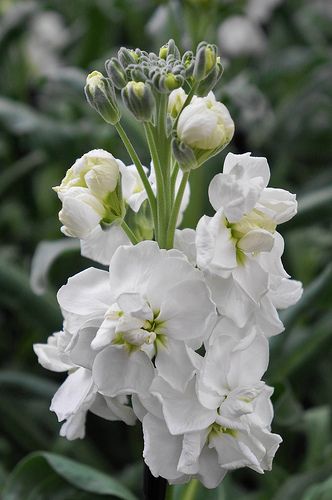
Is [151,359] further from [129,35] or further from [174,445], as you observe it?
[129,35]

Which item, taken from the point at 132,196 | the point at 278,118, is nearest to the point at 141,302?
the point at 132,196

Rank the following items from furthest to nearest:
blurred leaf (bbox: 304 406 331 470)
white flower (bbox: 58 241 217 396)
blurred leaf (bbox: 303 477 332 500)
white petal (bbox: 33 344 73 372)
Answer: blurred leaf (bbox: 304 406 331 470) → blurred leaf (bbox: 303 477 332 500) → white petal (bbox: 33 344 73 372) → white flower (bbox: 58 241 217 396)

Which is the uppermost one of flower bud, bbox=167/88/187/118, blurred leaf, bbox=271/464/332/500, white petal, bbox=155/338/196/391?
flower bud, bbox=167/88/187/118

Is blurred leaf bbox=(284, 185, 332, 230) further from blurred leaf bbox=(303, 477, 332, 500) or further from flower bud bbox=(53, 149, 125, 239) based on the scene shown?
flower bud bbox=(53, 149, 125, 239)

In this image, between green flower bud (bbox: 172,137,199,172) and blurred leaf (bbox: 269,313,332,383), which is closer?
green flower bud (bbox: 172,137,199,172)

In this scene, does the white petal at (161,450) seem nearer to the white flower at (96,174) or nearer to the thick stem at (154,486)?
the thick stem at (154,486)

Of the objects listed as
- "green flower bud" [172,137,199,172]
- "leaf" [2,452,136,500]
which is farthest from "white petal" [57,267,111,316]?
"leaf" [2,452,136,500]

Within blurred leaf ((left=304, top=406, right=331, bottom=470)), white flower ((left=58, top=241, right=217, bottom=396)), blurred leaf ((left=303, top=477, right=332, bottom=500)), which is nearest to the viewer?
white flower ((left=58, top=241, right=217, bottom=396))

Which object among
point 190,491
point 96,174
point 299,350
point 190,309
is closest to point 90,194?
point 96,174
